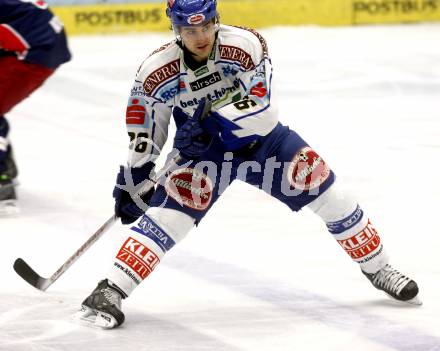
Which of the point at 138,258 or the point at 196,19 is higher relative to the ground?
the point at 196,19

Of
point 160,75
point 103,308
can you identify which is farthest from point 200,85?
point 103,308

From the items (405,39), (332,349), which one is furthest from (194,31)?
(405,39)

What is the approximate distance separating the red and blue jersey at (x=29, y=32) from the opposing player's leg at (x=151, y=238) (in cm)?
217

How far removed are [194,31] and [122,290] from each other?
0.97 metres

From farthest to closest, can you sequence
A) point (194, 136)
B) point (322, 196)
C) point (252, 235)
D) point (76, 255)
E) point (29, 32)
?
point (29, 32)
point (252, 235)
point (76, 255)
point (322, 196)
point (194, 136)

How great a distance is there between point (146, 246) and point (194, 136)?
1.47ft

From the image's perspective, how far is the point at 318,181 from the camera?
3.91m

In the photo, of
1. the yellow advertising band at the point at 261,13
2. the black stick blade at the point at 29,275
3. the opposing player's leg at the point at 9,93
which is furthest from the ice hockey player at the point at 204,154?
the yellow advertising band at the point at 261,13

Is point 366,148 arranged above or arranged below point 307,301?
below

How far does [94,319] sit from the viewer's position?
3838 mm

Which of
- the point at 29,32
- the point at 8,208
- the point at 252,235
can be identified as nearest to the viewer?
the point at 252,235

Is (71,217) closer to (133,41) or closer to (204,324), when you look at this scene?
(204,324)

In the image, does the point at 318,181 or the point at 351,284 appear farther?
the point at 351,284

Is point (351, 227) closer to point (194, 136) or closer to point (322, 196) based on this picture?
point (322, 196)
